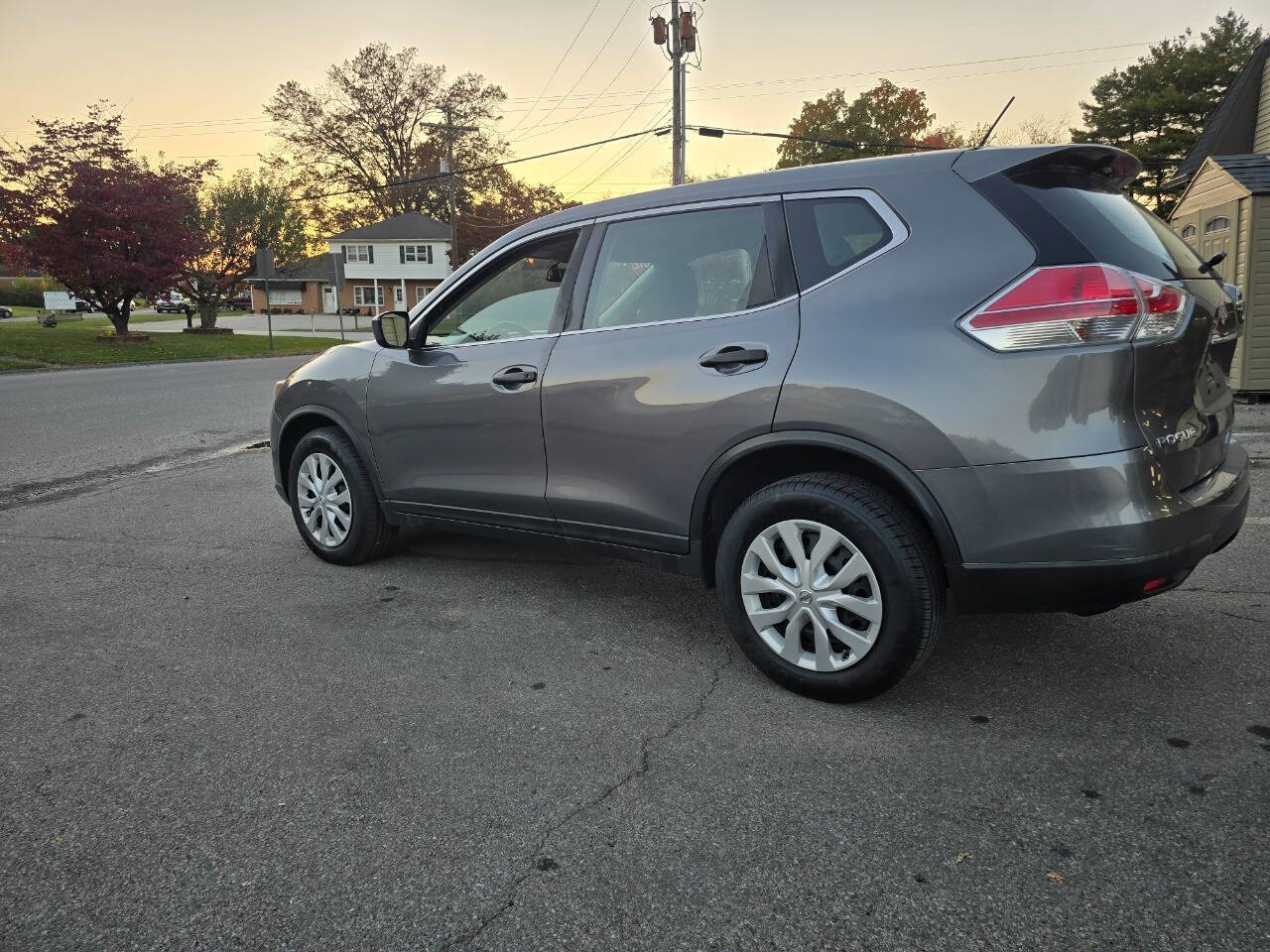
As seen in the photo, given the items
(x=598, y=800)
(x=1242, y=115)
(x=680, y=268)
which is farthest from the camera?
(x=1242, y=115)

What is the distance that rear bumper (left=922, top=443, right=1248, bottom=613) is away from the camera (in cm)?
272

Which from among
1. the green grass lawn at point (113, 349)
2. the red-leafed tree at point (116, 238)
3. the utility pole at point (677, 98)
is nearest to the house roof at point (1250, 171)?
the utility pole at point (677, 98)

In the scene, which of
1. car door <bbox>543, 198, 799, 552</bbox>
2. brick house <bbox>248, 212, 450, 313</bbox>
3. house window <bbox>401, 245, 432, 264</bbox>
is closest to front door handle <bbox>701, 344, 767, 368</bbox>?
car door <bbox>543, 198, 799, 552</bbox>

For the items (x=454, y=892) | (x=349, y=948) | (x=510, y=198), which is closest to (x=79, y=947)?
(x=349, y=948)

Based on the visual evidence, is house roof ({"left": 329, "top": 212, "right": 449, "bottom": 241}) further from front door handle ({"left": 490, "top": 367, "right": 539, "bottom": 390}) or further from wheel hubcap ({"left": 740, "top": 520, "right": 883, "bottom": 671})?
wheel hubcap ({"left": 740, "top": 520, "right": 883, "bottom": 671})

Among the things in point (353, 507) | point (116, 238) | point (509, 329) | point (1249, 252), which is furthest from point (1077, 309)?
point (116, 238)

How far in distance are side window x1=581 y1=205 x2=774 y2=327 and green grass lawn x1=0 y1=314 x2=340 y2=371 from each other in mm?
21585

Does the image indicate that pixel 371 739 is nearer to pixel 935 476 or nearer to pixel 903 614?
pixel 903 614

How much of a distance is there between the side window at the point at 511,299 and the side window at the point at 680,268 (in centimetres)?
26

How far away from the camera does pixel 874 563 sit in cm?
302

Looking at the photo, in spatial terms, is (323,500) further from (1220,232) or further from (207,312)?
(207,312)

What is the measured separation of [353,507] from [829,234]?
9.42 ft

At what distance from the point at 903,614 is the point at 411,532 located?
142 inches

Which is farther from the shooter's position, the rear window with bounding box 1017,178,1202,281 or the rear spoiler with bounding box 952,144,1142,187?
the rear spoiler with bounding box 952,144,1142,187
